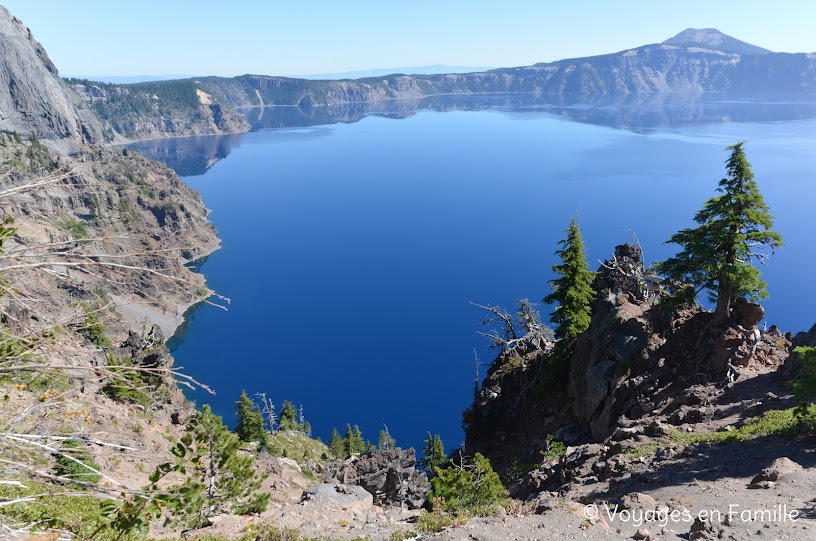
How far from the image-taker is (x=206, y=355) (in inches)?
4449

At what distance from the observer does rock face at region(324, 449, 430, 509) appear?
29969 millimetres

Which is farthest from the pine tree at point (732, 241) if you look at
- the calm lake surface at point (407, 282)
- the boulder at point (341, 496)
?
the calm lake surface at point (407, 282)

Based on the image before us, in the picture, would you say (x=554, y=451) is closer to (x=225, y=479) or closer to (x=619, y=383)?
(x=619, y=383)

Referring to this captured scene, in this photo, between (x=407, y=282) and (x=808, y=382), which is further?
(x=407, y=282)

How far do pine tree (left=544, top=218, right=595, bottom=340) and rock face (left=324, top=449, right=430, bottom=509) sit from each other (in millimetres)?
13152

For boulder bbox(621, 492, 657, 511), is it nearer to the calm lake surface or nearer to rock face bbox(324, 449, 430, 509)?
rock face bbox(324, 449, 430, 509)

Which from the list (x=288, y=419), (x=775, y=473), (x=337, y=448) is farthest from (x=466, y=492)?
(x=288, y=419)

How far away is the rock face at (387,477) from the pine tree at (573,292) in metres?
13.2

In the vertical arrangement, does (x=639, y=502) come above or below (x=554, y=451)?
above

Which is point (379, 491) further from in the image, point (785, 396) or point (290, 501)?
point (785, 396)

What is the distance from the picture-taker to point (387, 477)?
3161cm

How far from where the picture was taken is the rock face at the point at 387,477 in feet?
98.3

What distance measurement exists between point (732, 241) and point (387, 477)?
74.7 ft

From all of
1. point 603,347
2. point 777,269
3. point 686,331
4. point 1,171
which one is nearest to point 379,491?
point 603,347
